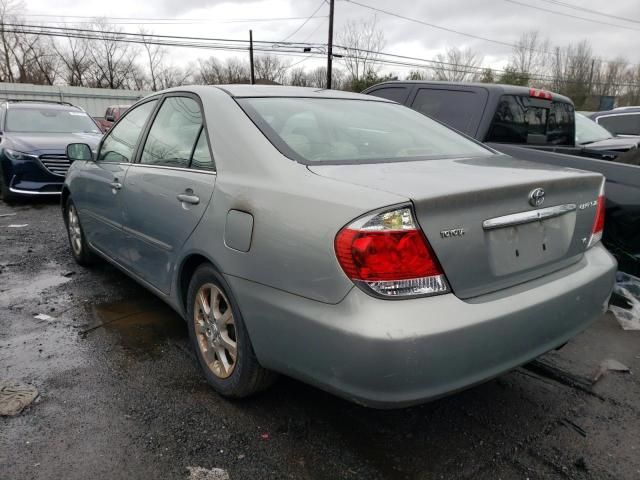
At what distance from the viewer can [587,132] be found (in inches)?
280

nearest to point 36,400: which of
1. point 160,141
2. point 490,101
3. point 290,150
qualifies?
point 160,141

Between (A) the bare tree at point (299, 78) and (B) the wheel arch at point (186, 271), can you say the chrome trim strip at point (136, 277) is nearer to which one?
(B) the wheel arch at point (186, 271)

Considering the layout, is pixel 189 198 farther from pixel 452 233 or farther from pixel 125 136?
pixel 125 136

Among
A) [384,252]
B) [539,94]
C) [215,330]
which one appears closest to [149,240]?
[215,330]

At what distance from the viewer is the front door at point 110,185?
3473 mm

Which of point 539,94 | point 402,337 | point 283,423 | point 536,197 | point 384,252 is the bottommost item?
point 283,423

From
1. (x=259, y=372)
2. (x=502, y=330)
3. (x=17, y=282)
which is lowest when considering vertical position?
(x=17, y=282)

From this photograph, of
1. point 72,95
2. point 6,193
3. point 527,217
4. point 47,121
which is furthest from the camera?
point 72,95

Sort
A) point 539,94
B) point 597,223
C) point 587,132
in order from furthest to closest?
point 587,132, point 539,94, point 597,223

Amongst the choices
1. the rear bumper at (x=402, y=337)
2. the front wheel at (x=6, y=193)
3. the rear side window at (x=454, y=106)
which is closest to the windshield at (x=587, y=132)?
the rear side window at (x=454, y=106)

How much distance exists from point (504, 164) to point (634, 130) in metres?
8.88

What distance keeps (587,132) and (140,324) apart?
6.65 meters

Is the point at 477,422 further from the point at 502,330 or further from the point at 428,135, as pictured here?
the point at 428,135

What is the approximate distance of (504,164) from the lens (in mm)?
2422
